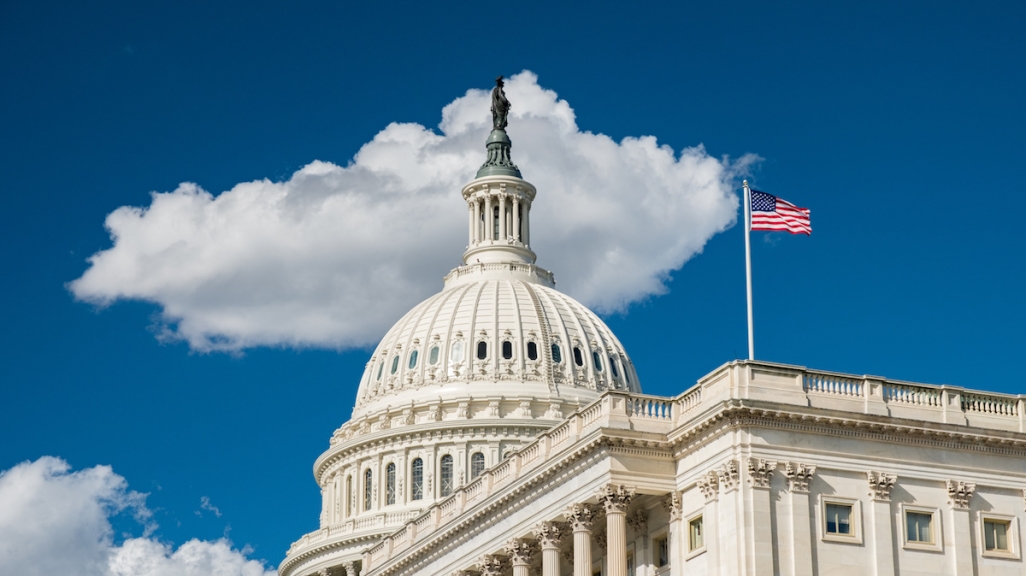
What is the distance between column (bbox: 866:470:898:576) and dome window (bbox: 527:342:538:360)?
8023 centimetres

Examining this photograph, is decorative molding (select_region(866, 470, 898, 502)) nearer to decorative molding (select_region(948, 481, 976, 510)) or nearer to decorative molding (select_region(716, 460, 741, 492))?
decorative molding (select_region(948, 481, 976, 510))

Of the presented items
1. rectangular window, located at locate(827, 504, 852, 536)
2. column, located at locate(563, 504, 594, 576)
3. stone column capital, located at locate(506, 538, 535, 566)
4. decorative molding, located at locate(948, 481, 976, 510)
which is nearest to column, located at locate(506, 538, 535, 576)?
stone column capital, located at locate(506, 538, 535, 566)

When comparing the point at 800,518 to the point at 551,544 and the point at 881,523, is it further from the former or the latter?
the point at 551,544

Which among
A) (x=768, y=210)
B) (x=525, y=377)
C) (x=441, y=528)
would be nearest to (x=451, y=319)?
(x=525, y=377)

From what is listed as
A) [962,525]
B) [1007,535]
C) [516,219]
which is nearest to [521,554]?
[962,525]

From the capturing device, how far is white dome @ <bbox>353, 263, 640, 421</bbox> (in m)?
144

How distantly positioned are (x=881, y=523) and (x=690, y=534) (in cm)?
695

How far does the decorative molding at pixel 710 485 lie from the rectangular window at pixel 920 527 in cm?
708

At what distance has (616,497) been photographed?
68.4 meters

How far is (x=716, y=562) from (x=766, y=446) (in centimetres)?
444

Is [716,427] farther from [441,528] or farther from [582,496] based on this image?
[441,528]

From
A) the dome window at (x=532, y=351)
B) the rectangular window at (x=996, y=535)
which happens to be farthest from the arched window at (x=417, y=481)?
the rectangular window at (x=996, y=535)

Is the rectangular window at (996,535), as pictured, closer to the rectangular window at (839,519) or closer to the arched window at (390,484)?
the rectangular window at (839,519)

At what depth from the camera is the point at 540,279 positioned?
523 feet
